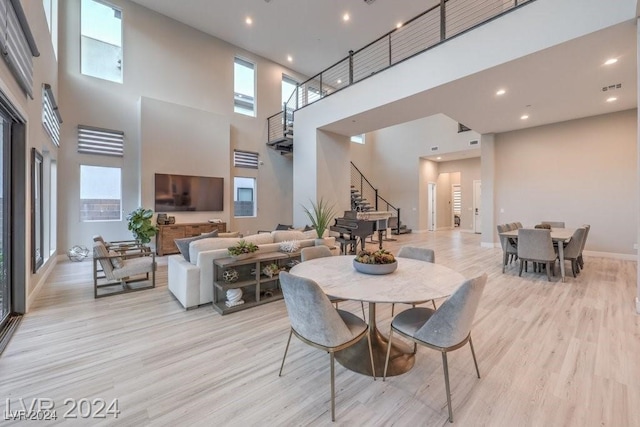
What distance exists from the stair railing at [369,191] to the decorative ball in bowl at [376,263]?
9.66 metres

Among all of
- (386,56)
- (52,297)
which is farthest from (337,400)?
(386,56)

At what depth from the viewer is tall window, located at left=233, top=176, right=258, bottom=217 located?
917cm

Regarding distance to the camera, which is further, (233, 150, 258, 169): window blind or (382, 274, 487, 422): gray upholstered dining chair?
(233, 150, 258, 169): window blind

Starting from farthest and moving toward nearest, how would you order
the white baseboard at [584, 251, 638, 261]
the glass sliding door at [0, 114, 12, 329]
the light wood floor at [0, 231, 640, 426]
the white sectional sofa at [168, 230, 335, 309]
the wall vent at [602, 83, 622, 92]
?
the white baseboard at [584, 251, 638, 261]
the wall vent at [602, 83, 622, 92]
the white sectional sofa at [168, 230, 335, 309]
the glass sliding door at [0, 114, 12, 329]
the light wood floor at [0, 231, 640, 426]

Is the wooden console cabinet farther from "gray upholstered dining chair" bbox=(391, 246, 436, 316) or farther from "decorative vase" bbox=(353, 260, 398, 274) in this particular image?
"decorative vase" bbox=(353, 260, 398, 274)

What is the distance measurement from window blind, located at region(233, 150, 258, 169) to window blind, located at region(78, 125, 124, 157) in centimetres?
308

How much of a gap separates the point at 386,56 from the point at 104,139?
9.07 meters

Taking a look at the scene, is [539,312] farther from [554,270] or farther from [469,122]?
[469,122]

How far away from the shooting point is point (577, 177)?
6785 mm

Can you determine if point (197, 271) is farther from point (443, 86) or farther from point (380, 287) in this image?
point (443, 86)

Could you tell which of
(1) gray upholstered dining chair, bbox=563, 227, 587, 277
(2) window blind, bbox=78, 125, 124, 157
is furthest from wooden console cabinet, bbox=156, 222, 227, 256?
(1) gray upholstered dining chair, bbox=563, 227, 587, 277

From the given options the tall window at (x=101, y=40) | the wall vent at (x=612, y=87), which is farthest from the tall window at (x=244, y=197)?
the wall vent at (x=612, y=87)

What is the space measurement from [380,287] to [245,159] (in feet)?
27.1

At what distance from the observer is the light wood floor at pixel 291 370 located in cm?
175
